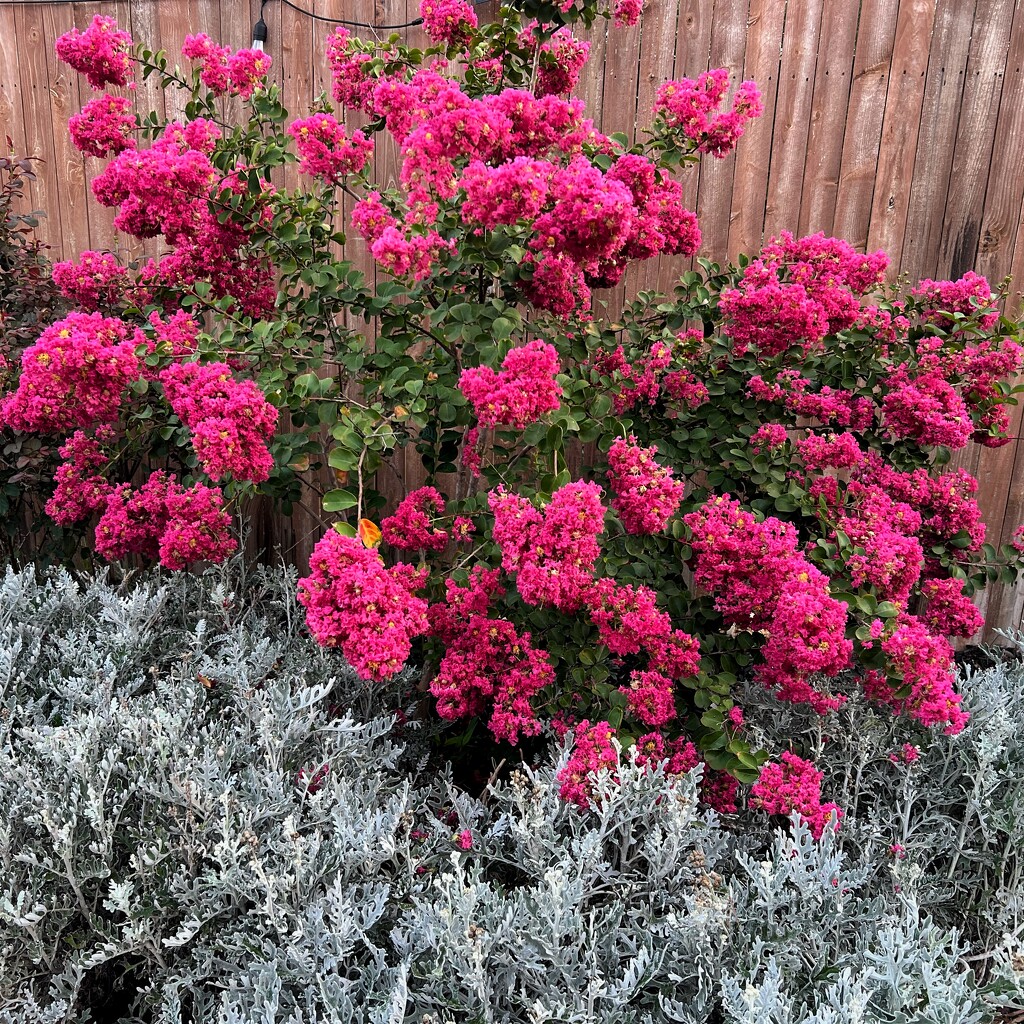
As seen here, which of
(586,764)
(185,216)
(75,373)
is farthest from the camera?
(185,216)

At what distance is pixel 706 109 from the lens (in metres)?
2.06

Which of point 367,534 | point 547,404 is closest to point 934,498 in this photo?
point 547,404

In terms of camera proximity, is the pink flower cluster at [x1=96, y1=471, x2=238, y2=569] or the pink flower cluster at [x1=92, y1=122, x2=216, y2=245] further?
the pink flower cluster at [x1=96, y1=471, x2=238, y2=569]

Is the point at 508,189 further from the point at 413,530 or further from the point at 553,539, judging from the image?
the point at 413,530

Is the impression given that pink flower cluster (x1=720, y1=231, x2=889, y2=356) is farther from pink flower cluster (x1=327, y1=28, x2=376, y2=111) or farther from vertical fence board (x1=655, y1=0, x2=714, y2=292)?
pink flower cluster (x1=327, y1=28, x2=376, y2=111)

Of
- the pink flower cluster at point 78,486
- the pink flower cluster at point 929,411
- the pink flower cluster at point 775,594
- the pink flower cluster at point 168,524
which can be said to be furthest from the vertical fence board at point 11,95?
the pink flower cluster at point 929,411

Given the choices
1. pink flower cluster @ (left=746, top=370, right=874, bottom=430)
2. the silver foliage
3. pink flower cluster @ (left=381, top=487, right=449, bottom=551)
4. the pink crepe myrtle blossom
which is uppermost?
the pink crepe myrtle blossom

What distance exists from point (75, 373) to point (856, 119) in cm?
241

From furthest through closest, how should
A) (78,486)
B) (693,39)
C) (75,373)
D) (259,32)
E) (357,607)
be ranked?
(259,32), (693,39), (78,486), (75,373), (357,607)

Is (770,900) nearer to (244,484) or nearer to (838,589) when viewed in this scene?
(838,589)

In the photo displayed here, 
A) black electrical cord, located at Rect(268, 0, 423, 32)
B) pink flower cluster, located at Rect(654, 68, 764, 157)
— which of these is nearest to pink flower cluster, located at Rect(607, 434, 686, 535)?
pink flower cluster, located at Rect(654, 68, 764, 157)

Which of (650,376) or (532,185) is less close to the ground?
(532,185)

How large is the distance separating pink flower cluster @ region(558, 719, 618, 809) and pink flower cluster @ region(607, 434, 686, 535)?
0.47 meters

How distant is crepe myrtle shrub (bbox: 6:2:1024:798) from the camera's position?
1650 millimetres
